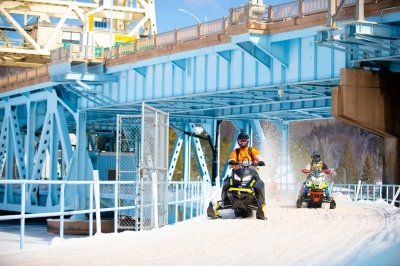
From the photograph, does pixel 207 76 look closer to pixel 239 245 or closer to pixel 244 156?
pixel 244 156

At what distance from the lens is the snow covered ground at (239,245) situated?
12916mm

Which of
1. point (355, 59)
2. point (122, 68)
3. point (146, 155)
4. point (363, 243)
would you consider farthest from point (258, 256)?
point (122, 68)

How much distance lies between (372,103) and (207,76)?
10060 mm

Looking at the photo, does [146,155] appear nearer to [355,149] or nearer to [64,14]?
[64,14]

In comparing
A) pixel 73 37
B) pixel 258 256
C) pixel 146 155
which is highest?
pixel 73 37

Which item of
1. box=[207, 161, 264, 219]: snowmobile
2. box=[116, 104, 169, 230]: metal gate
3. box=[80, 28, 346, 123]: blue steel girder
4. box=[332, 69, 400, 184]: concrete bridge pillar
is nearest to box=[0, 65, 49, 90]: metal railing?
box=[80, 28, 346, 123]: blue steel girder

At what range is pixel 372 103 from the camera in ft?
115

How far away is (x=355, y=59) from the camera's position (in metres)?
33.9

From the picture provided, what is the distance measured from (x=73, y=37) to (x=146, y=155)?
6876 centimetres

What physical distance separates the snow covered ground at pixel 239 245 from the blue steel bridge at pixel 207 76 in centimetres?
450

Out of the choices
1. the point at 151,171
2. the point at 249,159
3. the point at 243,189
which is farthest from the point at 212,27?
the point at 243,189

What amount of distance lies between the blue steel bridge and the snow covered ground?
4498 millimetres

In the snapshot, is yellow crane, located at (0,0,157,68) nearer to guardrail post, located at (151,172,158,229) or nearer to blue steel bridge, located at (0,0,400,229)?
blue steel bridge, located at (0,0,400,229)

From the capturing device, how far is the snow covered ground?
12916mm
